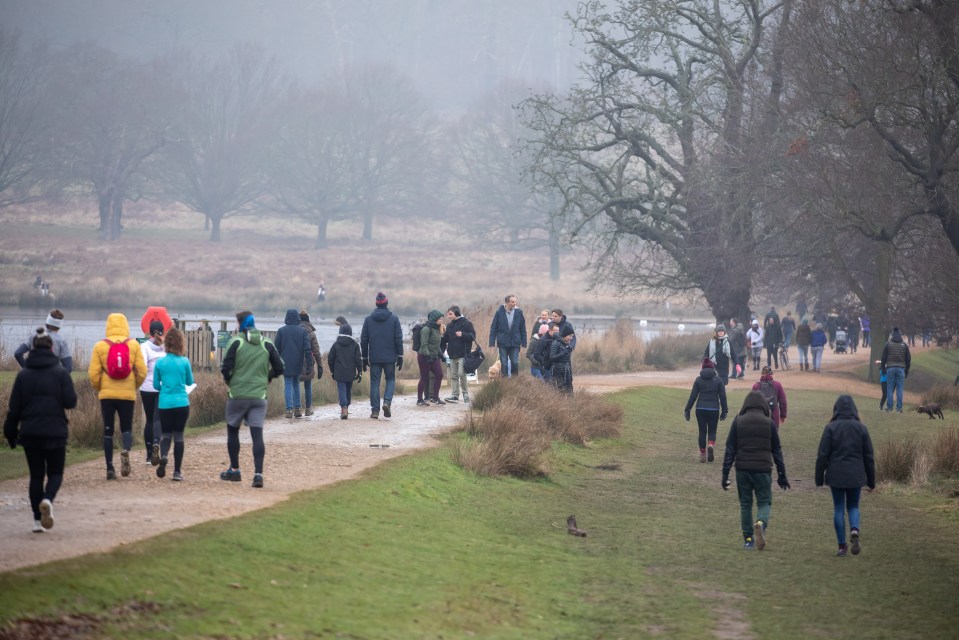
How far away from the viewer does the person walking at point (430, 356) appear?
2198cm

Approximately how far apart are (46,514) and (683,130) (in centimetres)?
3375

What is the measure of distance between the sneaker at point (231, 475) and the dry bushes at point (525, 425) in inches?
159

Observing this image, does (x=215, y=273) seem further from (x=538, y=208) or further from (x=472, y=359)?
(x=472, y=359)

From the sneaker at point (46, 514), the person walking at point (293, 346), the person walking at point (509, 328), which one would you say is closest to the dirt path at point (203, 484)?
the sneaker at point (46, 514)

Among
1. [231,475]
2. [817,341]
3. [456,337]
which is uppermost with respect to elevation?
[456,337]

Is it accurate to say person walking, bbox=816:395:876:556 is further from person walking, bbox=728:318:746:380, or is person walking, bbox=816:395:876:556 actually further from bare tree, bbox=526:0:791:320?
bare tree, bbox=526:0:791:320

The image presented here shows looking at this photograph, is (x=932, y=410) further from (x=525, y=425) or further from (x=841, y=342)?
(x=841, y=342)

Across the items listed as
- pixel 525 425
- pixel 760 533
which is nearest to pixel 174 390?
pixel 760 533

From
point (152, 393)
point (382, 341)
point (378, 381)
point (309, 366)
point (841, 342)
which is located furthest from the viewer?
point (841, 342)

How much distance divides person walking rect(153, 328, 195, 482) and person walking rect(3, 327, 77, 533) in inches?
104

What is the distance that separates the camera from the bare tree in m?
39.2

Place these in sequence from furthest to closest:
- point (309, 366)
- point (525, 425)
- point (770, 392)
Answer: point (309, 366), point (770, 392), point (525, 425)

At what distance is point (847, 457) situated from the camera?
1278cm

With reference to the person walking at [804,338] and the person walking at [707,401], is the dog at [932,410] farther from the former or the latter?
the person walking at [804,338]
